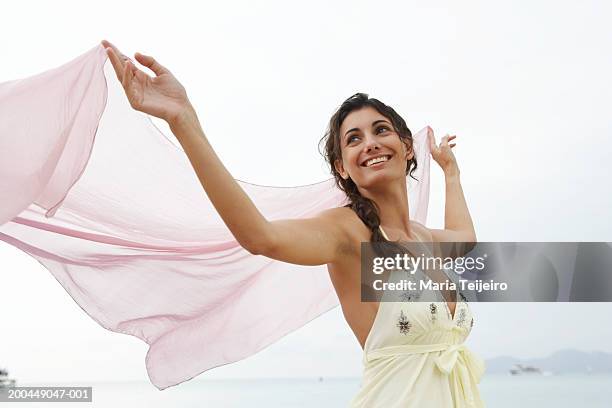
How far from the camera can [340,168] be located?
2523 millimetres

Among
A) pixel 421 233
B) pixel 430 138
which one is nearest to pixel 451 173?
pixel 430 138

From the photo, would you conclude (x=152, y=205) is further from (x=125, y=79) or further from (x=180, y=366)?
(x=125, y=79)

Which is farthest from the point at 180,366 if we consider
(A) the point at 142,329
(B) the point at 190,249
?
(B) the point at 190,249

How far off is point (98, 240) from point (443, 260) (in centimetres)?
129

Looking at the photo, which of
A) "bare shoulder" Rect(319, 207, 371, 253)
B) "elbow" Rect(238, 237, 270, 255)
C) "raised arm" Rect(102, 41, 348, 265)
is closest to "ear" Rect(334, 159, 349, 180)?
"bare shoulder" Rect(319, 207, 371, 253)

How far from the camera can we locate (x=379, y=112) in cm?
246

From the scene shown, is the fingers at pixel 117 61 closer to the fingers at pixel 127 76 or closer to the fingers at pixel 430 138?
the fingers at pixel 127 76

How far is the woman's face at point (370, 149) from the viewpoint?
238 cm

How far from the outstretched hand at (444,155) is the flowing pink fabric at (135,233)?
884 mm

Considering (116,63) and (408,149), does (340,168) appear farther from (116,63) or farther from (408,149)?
(116,63)

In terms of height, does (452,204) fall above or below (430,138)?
below

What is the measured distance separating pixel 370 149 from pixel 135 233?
0.85m

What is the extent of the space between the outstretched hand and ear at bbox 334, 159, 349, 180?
34.3 inches

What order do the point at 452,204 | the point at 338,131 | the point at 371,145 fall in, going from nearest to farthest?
the point at 371,145
the point at 338,131
the point at 452,204
